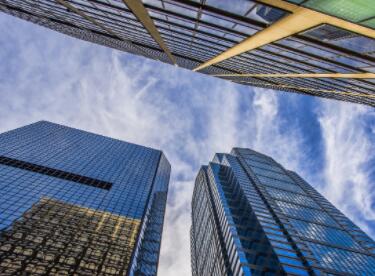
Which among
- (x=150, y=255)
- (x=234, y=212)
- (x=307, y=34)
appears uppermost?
(x=307, y=34)

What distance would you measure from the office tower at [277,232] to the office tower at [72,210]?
22.1 meters

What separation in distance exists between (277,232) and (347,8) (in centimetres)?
7503

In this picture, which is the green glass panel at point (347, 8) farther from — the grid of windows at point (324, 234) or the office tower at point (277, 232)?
the grid of windows at point (324, 234)

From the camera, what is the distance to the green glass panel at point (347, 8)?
243 inches

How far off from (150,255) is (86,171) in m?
35.8

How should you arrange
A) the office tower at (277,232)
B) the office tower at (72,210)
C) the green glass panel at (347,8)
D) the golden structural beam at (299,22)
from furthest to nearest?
the office tower at (277,232) < the office tower at (72,210) < the golden structural beam at (299,22) < the green glass panel at (347,8)

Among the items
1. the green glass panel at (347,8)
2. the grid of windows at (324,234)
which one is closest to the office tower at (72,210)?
the grid of windows at (324,234)

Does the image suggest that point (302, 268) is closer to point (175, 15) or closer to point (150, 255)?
point (150, 255)

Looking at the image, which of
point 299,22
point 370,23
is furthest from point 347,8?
point 299,22

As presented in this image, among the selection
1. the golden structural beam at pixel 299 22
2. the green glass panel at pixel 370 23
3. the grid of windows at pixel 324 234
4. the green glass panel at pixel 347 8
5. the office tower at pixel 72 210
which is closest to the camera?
the green glass panel at pixel 347 8

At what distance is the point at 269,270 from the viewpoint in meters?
64.4

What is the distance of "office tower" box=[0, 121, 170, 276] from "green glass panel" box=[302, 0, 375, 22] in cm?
5533

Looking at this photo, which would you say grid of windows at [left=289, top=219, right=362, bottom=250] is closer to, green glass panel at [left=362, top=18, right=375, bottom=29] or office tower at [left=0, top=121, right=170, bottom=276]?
office tower at [left=0, top=121, right=170, bottom=276]

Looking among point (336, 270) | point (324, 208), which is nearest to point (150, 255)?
point (336, 270)
